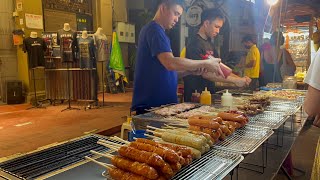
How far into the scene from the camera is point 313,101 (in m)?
1.94

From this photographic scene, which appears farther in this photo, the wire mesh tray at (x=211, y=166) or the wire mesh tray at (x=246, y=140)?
the wire mesh tray at (x=246, y=140)

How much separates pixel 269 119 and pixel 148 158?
141 cm

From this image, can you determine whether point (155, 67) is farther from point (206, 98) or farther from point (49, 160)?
point (49, 160)

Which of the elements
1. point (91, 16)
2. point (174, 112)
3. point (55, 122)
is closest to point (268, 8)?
point (174, 112)

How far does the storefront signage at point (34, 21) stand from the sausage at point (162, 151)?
7.87m

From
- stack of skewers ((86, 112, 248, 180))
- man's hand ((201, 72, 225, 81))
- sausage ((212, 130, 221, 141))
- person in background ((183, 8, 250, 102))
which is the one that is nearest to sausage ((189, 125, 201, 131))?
stack of skewers ((86, 112, 248, 180))

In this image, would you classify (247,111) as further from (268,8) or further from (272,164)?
(268,8)

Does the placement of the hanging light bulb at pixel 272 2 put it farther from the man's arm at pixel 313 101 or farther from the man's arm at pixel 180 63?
the man's arm at pixel 313 101

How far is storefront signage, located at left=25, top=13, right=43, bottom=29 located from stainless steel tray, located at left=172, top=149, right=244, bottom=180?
26.2ft

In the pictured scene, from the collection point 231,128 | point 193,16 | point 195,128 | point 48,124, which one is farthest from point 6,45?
point 231,128

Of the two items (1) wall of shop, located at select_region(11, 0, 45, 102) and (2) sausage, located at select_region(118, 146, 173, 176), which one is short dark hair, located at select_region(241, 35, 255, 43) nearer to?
(2) sausage, located at select_region(118, 146, 173, 176)

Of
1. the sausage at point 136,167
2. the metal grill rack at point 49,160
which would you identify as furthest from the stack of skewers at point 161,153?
the metal grill rack at point 49,160

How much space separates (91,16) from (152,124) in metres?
9.25

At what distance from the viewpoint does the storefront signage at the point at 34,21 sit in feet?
26.1
